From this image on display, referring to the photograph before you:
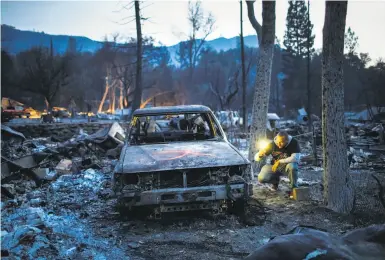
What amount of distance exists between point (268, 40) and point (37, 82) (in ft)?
77.9

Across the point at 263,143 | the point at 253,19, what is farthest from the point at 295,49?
the point at 263,143

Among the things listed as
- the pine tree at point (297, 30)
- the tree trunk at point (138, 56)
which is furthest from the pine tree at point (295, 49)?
the tree trunk at point (138, 56)

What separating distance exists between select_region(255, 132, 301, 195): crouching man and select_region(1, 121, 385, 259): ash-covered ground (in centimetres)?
32

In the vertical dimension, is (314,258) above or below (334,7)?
below

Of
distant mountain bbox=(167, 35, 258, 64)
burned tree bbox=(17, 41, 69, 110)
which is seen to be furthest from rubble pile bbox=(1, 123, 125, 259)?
distant mountain bbox=(167, 35, 258, 64)

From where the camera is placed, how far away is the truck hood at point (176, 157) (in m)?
4.69

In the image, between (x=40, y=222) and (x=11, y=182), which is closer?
(x=40, y=222)

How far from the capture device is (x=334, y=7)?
5.06 meters

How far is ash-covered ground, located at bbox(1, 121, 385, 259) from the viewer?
4.00m

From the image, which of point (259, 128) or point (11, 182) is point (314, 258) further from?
point (11, 182)

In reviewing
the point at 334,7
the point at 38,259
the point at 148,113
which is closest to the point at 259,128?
the point at 148,113

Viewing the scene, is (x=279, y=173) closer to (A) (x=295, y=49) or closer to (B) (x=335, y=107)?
(B) (x=335, y=107)

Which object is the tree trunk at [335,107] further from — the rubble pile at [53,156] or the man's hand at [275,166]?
the rubble pile at [53,156]

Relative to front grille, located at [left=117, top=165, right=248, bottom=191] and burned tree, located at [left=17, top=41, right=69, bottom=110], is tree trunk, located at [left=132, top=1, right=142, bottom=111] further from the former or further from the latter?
front grille, located at [left=117, top=165, right=248, bottom=191]
